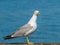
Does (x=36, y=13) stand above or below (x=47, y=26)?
below

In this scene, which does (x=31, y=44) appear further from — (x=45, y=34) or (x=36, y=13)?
(x=45, y=34)

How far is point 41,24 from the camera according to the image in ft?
64.9

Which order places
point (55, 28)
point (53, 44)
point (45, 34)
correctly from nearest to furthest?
point (53, 44) → point (45, 34) → point (55, 28)

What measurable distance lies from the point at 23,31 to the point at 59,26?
12.3m

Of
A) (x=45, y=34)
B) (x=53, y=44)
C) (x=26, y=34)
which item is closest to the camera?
(x=53, y=44)

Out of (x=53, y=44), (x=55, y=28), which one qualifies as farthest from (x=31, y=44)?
(x=55, y=28)

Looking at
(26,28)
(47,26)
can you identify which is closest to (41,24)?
(47,26)

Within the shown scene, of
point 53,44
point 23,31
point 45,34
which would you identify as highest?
point 45,34

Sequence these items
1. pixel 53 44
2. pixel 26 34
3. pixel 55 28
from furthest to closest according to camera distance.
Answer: pixel 55 28 → pixel 26 34 → pixel 53 44

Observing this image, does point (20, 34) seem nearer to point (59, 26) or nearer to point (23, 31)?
point (23, 31)

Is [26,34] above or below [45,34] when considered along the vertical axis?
below

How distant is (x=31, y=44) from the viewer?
509 centimetres

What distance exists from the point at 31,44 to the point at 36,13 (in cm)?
91

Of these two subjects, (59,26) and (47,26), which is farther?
(47,26)
